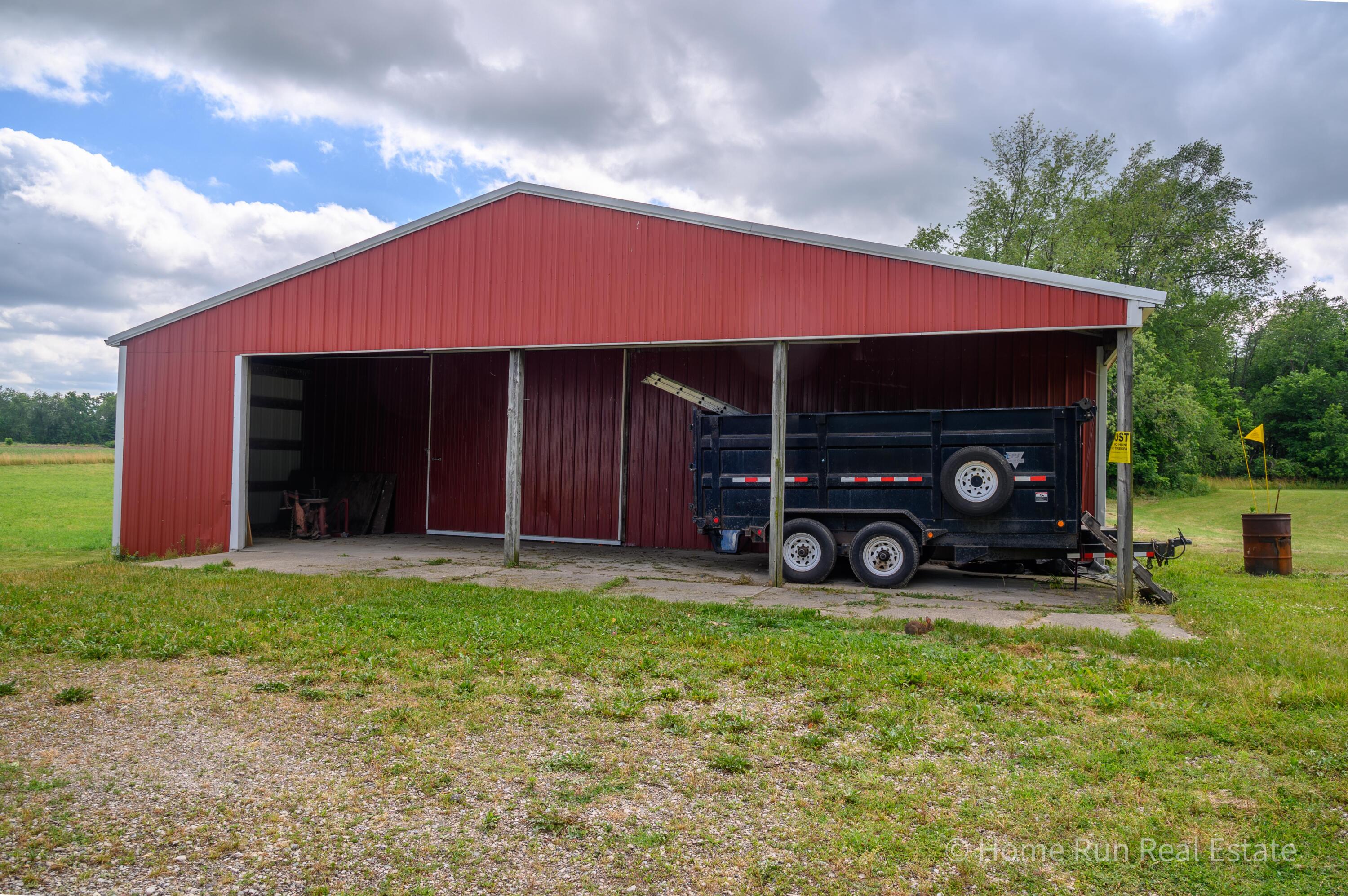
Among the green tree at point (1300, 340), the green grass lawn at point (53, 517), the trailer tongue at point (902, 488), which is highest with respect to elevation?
the green tree at point (1300, 340)

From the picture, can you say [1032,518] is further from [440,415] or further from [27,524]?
[27,524]

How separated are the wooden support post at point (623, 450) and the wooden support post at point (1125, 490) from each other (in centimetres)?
805

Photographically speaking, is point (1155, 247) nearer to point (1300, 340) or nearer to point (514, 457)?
point (1300, 340)

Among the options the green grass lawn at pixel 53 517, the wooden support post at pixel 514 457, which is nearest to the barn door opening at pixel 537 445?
the wooden support post at pixel 514 457

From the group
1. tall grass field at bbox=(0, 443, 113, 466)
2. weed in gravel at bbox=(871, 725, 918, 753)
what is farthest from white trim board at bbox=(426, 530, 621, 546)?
tall grass field at bbox=(0, 443, 113, 466)

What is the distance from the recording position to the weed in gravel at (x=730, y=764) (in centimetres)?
430

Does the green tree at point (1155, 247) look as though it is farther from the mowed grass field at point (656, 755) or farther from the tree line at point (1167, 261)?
the mowed grass field at point (656, 755)

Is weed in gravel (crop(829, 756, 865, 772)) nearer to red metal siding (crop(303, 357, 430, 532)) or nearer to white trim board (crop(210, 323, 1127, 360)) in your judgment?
white trim board (crop(210, 323, 1127, 360))

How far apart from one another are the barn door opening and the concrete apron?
70 centimetres

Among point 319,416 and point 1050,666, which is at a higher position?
point 319,416

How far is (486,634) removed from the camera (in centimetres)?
712

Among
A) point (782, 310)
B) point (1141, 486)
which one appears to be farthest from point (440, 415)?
point (1141, 486)

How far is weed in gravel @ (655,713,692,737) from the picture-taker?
4852mm

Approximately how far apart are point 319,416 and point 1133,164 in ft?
119
